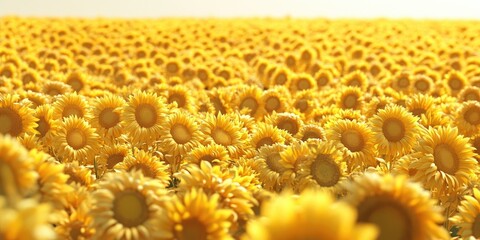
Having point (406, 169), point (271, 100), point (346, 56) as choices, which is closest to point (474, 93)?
point (271, 100)

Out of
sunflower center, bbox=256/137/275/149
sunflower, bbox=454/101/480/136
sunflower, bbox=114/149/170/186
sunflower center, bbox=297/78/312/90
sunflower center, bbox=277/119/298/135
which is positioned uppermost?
sunflower center, bbox=297/78/312/90

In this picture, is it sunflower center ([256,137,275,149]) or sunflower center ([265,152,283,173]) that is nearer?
sunflower center ([265,152,283,173])

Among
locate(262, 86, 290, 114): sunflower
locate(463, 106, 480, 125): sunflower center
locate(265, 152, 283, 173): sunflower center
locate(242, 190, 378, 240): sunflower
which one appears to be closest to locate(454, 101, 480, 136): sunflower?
locate(463, 106, 480, 125): sunflower center

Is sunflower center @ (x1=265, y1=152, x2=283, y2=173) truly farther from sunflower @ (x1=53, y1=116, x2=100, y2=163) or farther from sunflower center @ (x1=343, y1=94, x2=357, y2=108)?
sunflower center @ (x1=343, y1=94, x2=357, y2=108)

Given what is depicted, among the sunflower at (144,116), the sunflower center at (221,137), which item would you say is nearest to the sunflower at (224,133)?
the sunflower center at (221,137)

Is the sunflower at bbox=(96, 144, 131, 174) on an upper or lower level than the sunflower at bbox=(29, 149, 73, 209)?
upper

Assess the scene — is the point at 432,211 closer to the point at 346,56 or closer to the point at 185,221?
the point at 185,221
